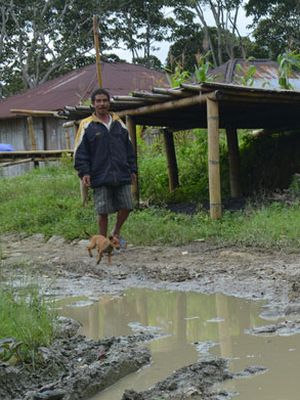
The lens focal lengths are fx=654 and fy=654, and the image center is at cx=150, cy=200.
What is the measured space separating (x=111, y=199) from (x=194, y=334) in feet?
10.3

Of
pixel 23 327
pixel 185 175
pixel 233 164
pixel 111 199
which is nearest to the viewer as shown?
pixel 23 327

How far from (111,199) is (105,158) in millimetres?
463

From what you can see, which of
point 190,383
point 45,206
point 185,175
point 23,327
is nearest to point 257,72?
point 185,175

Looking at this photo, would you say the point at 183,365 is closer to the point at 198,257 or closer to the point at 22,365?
the point at 22,365

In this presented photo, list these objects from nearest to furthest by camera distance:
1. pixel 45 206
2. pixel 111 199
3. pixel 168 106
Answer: pixel 111 199, pixel 168 106, pixel 45 206

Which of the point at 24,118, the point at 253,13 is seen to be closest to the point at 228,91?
the point at 24,118

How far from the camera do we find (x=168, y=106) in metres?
9.77

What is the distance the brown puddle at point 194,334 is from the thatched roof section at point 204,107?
410 cm

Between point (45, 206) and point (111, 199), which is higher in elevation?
point (111, 199)

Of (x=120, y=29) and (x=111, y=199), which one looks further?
(x=120, y=29)

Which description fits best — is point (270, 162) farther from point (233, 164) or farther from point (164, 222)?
point (164, 222)

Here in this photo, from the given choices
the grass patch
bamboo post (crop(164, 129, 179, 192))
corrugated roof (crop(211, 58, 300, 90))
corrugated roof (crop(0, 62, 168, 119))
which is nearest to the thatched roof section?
bamboo post (crop(164, 129, 179, 192))

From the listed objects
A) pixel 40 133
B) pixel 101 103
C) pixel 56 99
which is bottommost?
pixel 101 103

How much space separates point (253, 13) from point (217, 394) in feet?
104
